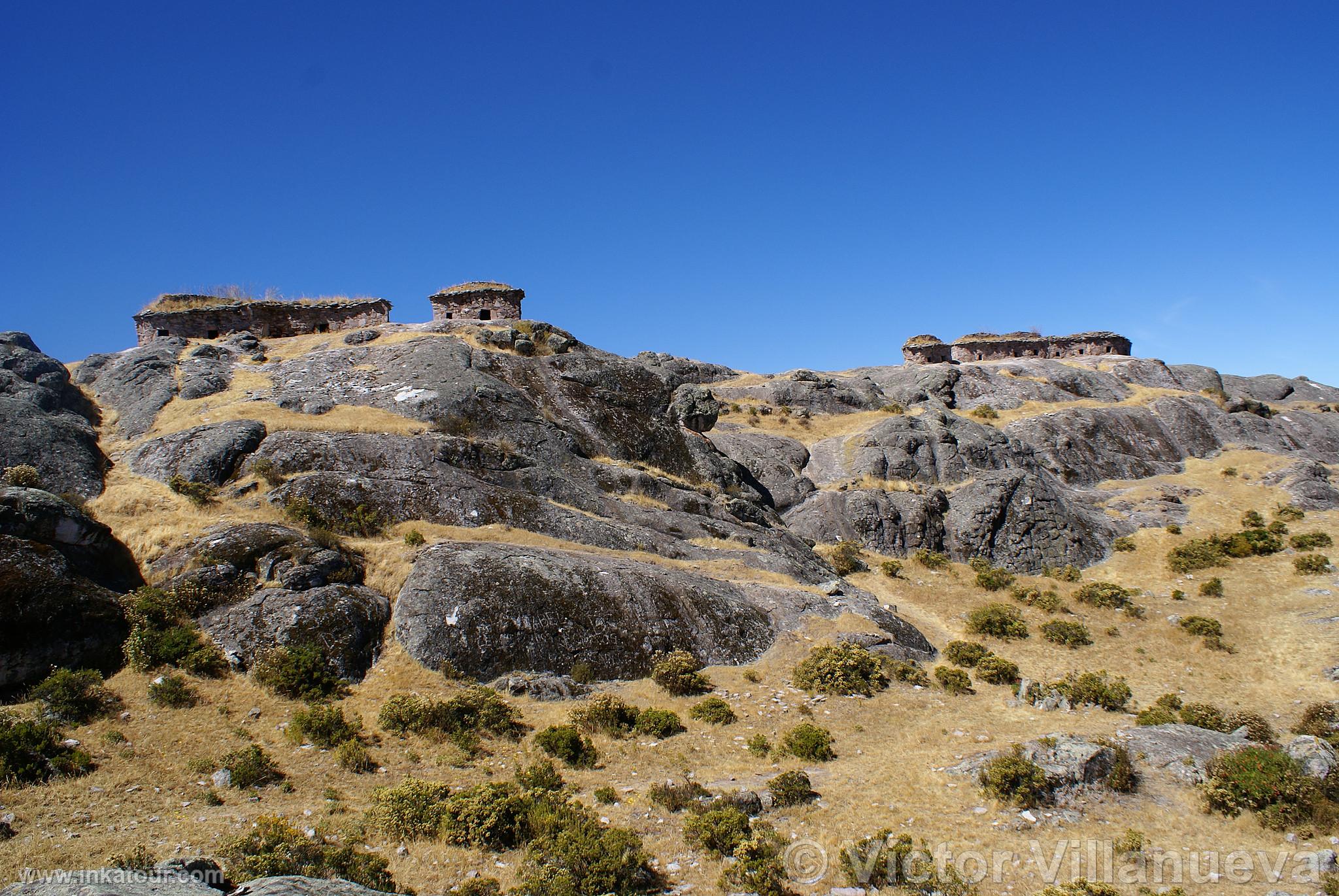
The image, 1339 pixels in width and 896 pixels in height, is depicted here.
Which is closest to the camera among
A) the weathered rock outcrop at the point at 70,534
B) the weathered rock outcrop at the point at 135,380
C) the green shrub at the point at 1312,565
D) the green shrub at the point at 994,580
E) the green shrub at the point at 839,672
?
the weathered rock outcrop at the point at 70,534

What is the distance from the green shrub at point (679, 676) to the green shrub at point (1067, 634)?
21.3 meters

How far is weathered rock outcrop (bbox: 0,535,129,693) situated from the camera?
2162 centimetres

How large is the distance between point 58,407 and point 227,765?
34088 mm

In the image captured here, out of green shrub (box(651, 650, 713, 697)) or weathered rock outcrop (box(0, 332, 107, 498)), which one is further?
weathered rock outcrop (box(0, 332, 107, 498))

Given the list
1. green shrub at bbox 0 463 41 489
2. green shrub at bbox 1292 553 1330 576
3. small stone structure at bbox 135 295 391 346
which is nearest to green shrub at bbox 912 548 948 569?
green shrub at bbox 1292 553 1330 576

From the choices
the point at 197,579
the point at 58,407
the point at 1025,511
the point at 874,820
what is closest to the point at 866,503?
the point at 1025,511

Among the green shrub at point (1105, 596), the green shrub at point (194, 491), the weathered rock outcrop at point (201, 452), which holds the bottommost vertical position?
the green shrub at point (1105, 596)

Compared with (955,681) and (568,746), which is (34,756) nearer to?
(568,746)

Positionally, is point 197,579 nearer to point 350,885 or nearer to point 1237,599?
point 350,885

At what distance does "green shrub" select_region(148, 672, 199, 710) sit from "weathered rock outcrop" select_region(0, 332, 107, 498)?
16471mm

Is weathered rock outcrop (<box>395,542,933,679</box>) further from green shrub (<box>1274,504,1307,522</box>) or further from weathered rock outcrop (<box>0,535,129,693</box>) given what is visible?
green shrub (<box>1274,504,1307,522</box>)

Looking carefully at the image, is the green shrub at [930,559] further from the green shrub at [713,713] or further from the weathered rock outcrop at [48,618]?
the weathered rock outcrop at [48,618]

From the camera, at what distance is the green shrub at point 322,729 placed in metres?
21.7

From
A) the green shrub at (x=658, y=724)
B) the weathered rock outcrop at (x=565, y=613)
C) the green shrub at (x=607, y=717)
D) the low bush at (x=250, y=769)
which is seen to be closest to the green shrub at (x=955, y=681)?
the weathered rock outcrop at (x=565, y=613)
